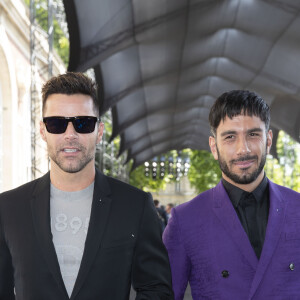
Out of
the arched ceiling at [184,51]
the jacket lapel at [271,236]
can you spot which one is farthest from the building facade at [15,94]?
the jacket lapel at [271,236]

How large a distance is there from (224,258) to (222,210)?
0.86ft

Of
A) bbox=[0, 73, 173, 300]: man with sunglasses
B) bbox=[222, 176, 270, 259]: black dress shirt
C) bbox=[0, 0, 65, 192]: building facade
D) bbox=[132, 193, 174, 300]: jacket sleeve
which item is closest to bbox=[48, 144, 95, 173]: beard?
bbox=[0, 73, 173, 300]: man with sunglasses

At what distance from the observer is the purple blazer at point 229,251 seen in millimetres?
3217

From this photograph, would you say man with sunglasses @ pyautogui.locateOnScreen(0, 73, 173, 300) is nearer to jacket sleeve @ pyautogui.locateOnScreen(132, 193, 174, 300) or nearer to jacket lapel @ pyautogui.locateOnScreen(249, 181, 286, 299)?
jacket sleeve @ pyautogui.locateOnScreen(132, 193, 174, 300)

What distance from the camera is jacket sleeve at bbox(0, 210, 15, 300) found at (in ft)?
9.87

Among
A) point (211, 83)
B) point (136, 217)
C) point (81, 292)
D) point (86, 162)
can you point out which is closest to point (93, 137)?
point (86, 162)

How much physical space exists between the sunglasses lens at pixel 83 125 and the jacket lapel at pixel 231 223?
886 mm

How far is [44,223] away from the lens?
2.94 m

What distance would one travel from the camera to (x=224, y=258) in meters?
3.32

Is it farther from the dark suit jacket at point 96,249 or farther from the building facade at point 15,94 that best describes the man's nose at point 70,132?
the building facade at point 15,94

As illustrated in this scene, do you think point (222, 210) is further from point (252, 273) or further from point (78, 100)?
point (78, 100)

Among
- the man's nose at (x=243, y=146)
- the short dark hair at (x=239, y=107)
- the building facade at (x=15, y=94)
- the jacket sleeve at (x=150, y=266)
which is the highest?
the building facade at (x=15, y=94)

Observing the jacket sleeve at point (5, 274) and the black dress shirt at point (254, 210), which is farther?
the black dress shirt at point (254, 210)

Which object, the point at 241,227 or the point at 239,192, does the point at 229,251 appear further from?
the point at 239,192
